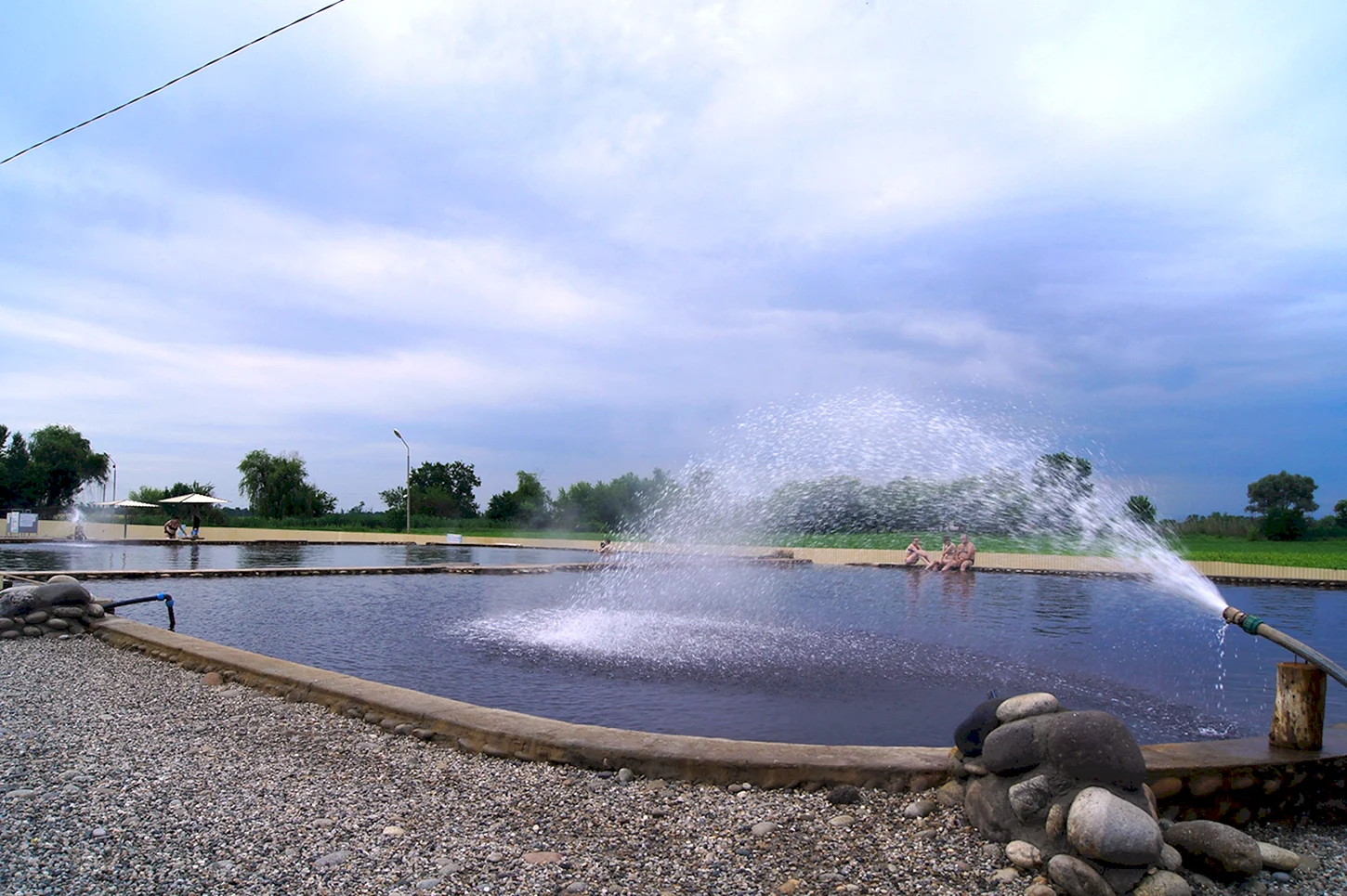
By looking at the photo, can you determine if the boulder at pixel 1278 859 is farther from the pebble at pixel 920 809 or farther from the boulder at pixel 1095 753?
the pebble at pixel 920 809

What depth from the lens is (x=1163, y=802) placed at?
4180mm

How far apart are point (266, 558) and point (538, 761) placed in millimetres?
23974

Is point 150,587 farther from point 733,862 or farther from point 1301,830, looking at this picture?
point 1301,830

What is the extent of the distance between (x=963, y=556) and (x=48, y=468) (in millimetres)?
72039

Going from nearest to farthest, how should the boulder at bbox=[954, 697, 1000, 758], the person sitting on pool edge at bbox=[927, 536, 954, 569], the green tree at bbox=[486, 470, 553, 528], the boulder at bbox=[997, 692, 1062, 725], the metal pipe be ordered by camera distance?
the boulder at bbox=[997, 692, 1062, 725]
the boulder at bbox=[954, 697, 1000, 758]
the metal pipe
the person sitting on pool edge at bbox=[927, 536, 954, 569]
the green tree at bbox=[486, 470, 553, 528]

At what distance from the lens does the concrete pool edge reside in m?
4.28

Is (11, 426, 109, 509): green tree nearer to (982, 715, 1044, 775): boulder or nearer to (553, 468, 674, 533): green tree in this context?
(553, 468, 674, 533): green tree

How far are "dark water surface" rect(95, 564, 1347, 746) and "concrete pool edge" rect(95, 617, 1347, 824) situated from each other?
Result: 57.0 inches

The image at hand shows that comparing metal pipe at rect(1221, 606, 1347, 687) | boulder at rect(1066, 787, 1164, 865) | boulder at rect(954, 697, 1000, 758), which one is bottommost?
boulder at rect(1066, 787, 1164, 865)

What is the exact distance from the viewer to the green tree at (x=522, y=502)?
70.4 meters

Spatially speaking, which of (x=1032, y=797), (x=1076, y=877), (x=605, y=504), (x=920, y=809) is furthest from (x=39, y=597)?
(x=605, y=504)

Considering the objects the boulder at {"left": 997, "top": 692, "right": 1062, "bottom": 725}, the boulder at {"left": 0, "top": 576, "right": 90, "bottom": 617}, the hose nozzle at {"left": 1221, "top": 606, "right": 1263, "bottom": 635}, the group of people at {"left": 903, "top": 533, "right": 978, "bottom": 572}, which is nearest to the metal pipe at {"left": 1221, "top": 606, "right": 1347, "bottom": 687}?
the hose nozzle at {"left": 1221, "top": 606, "right": 1263, "bottom": 635}

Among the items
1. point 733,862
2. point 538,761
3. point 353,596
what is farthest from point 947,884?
point 353,596

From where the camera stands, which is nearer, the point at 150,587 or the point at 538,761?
the point at 538,761
